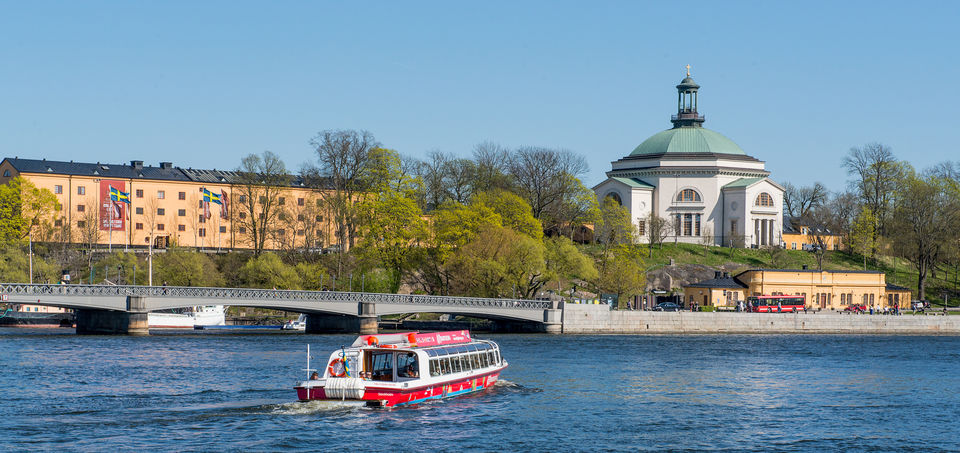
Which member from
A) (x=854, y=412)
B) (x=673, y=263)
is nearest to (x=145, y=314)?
(x=854, y=412)

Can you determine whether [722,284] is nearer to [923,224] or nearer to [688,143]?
[923,224]

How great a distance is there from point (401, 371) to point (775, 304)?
243 ft

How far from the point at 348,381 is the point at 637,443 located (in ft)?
34.2

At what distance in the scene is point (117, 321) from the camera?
278 feet

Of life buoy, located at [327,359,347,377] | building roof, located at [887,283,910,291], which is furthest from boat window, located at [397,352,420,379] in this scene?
building roof, located at [887,283,910,291]

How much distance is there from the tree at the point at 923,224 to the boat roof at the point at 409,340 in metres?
90.0

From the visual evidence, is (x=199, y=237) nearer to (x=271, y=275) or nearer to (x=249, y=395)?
(x=271, y=275)

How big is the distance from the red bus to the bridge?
83.7ft

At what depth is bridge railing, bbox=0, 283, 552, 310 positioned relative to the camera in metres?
80.2

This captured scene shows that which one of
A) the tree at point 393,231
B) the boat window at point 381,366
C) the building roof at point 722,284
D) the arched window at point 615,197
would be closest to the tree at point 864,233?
the arched window at point 615,197

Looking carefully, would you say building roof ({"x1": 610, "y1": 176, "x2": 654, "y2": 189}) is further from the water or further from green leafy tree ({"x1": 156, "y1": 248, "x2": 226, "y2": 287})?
the water

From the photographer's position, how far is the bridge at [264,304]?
80625mm

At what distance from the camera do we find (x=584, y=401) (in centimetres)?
5000

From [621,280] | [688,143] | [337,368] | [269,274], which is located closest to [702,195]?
[688,143]
